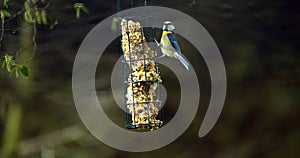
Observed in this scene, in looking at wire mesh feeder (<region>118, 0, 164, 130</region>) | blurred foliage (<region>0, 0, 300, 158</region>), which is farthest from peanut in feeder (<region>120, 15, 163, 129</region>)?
blurred foliage (<region>0, 0, 300, 158</region>)

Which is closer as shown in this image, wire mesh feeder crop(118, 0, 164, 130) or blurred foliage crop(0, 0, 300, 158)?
wire mesh feeder crop(118, 0, 164, 130)

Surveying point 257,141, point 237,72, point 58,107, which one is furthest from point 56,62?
point 257,141

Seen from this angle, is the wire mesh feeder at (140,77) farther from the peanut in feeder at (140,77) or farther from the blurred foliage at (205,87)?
the blurred foliage at (205,87)

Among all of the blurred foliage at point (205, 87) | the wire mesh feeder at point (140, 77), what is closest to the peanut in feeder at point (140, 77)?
the wire mesh feeder at point (140, 77)

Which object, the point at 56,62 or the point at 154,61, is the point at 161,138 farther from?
the point at 154,61

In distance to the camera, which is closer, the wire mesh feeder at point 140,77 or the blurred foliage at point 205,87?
the wire mesh feeder at point 140,77

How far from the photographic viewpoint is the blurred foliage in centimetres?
388

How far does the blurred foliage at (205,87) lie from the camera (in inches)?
153

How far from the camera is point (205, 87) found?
13.0 ft

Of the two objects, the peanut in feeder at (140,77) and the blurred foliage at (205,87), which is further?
the blurred foliage at (205,87)

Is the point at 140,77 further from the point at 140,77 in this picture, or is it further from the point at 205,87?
the point at 205,87

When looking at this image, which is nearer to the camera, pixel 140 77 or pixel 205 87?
pixel 140 77

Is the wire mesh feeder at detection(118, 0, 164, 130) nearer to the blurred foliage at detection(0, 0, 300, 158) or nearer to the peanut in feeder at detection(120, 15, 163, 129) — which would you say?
the peanut in feeder at detection(120, 15, 163, 129)

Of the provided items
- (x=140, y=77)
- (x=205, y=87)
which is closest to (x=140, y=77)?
(x=140, y=77)
